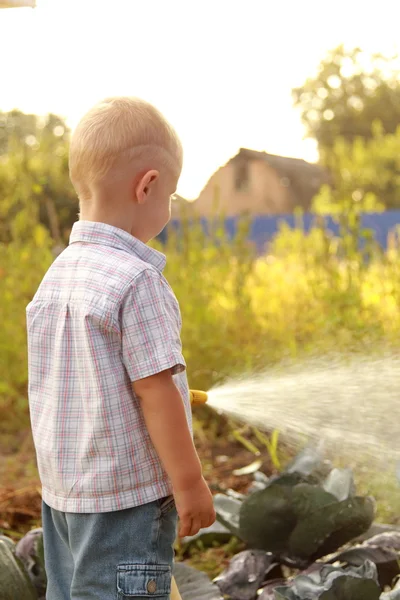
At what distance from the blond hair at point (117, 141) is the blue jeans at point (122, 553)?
0.59 meters

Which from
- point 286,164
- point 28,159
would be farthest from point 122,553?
point 286,164

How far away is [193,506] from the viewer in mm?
1367

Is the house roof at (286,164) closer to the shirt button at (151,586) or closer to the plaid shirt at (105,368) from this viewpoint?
the plaid shirt at (105,368)

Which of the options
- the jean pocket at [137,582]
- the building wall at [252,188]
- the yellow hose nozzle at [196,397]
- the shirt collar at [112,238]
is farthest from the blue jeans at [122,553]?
the building wall at [252,188]

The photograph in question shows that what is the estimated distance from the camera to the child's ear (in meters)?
1.46

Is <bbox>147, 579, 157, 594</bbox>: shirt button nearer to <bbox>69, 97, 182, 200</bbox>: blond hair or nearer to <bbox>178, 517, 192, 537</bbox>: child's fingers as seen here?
<bbox>178, 517, 192, 537</bbox>: child's fingers

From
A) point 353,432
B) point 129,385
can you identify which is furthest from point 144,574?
point 353,432

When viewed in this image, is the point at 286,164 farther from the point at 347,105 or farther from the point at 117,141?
the point at 117,141

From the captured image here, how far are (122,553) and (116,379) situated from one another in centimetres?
30

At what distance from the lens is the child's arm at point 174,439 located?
1.34m

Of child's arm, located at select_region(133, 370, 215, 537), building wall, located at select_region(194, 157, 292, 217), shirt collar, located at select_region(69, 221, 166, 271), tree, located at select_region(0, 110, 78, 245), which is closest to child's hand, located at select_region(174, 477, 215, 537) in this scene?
child's arm, located at select_region(133, 370, 215, 537)

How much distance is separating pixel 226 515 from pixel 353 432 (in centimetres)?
62

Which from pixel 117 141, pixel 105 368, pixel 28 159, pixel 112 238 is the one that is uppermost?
pixel 28 159

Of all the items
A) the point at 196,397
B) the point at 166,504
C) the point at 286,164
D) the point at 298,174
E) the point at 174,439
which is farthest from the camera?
the point at 286,164
